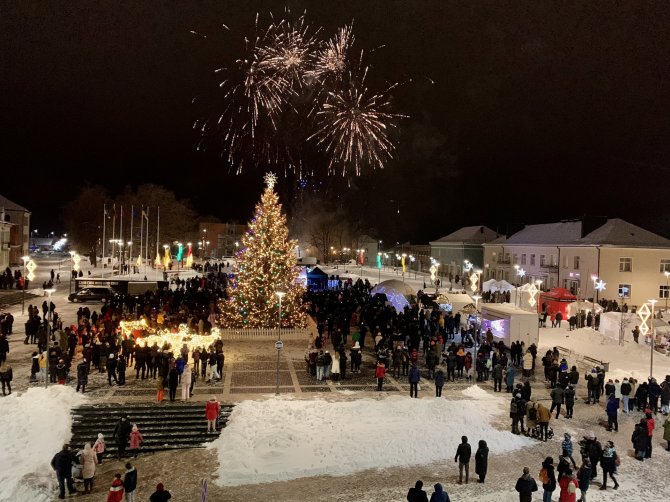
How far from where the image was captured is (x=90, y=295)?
3466 centimetres

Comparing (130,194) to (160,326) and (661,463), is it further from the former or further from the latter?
(661,463)

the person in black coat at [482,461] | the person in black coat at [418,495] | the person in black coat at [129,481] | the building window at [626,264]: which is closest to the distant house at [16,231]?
the person in black coat at [129,481]

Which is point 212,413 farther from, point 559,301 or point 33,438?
point 559,301

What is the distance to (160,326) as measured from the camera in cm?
2170

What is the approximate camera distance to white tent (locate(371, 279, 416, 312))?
32781 mm

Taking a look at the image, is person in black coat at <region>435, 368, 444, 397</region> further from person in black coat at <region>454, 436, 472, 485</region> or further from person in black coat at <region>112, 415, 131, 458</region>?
person in black coat at <region>112, 415, 131, 458</region>

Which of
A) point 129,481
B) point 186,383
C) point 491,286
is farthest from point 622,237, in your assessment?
point 129,481

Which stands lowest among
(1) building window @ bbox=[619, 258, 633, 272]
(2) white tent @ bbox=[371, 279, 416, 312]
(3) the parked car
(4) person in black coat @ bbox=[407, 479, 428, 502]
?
(4) person in black coat @ bbox=[407, 479, 428, 502]

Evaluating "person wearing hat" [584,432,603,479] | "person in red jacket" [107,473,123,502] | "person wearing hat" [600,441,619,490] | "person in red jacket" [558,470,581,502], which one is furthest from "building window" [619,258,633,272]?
"person in red jacket" [107,473,123,502]

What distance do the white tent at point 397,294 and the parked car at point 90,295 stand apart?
18.3m

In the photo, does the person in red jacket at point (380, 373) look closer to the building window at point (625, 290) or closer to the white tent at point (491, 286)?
the white tent at point (491, 286)

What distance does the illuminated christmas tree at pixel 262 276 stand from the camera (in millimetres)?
23750

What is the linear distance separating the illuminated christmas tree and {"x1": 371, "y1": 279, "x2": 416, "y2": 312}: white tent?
10.6 metres

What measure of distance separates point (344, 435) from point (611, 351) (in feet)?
52.2
